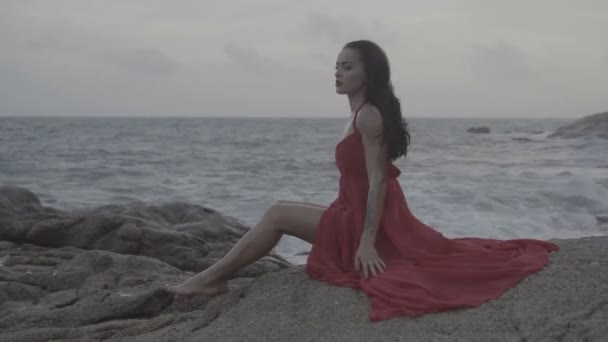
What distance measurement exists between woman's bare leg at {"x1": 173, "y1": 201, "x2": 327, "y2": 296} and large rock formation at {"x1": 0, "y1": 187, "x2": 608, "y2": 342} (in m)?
0.13

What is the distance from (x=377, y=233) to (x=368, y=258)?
0.64ft

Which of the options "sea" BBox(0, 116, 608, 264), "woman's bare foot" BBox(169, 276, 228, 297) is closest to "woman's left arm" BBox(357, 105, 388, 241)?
"woman's bare foot" BBox(169, 276, 228, 297)

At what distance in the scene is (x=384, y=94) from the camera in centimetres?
373

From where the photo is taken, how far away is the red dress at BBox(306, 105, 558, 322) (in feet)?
11.5

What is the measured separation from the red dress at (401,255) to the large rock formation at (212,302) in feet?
0.32

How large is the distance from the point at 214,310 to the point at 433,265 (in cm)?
130

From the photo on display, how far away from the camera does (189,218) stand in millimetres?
8539

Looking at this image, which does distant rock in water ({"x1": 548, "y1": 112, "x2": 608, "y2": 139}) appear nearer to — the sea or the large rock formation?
the sea

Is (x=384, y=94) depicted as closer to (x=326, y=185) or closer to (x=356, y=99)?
(x=356, y=99)

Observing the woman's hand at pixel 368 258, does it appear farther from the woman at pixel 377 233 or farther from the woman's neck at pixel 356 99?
the woman's neck at pixel 356 99

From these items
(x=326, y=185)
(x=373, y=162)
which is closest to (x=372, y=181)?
(x=373, y=162)

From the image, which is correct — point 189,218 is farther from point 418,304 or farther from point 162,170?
point 162,170

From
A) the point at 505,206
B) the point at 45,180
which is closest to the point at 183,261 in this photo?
the point at 505,206

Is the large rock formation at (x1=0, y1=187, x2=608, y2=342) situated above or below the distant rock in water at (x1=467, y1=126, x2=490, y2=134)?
above
